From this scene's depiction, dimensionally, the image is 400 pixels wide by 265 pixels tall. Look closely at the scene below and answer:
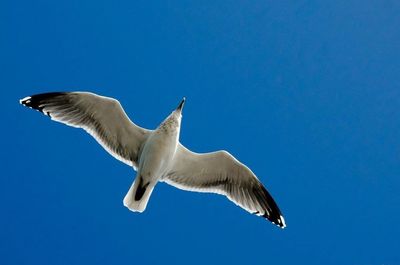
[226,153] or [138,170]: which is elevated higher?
[226,153]

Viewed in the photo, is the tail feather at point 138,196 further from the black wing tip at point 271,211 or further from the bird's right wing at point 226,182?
the black wing tip at point 271,211

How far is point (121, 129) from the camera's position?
8.31m

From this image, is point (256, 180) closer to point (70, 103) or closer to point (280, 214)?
point (280, 214)

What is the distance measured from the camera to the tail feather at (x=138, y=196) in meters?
7.93

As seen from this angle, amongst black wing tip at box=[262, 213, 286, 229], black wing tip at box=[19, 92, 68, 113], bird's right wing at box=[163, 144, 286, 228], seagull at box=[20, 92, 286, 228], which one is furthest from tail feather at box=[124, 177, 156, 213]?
black wing tip at box=[262, 213, 286, 229]

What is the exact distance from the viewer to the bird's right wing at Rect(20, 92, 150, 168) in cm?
811

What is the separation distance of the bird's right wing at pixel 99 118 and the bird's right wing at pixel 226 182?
58 centimetres

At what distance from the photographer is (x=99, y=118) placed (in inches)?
325

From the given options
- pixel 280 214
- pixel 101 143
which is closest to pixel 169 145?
pixel 101 143

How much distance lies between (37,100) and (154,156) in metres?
1.57

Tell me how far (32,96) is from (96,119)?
801mm

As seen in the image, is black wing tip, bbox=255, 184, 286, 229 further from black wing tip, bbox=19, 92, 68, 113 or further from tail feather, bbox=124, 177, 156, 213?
black wing tip, bbox=19, 92, 68, 113

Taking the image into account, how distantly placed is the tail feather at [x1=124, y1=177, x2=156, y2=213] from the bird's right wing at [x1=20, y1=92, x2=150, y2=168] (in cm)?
42

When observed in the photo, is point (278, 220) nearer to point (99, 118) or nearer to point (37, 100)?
point (99, 118)
